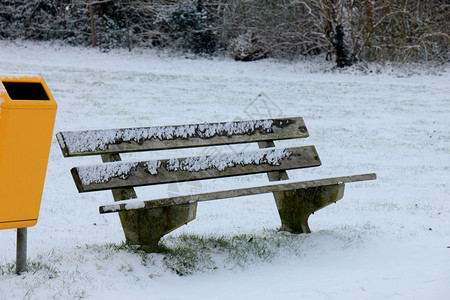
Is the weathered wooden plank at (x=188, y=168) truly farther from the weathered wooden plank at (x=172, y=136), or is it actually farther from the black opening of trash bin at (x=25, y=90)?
the black opening of trash bin at (x=25, y=90)

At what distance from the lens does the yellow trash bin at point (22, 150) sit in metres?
2.99

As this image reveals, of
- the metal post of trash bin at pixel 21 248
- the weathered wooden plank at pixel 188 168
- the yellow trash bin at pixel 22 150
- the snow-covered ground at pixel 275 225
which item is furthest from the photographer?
the weathered wooden plank at pixel 188 168

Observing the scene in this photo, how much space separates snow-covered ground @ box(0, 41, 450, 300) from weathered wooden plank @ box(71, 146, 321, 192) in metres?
0.48

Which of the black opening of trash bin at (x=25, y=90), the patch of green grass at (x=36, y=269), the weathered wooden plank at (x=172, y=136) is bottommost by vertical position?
the patch of green grass at (x=36, y=269)

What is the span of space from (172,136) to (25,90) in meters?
1.06

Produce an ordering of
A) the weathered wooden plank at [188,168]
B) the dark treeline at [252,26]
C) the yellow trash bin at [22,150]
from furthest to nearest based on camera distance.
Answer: the dark treeline at [252,26] < the weathered wooden plank at [188,168] < the yellow trash bin at [22,150]

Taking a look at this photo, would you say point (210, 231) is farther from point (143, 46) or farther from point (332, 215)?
point (143, 46)

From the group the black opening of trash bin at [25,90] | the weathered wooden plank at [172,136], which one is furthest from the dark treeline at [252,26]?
the black opening of trash bin at [25,90]

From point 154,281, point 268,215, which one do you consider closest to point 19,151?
point 154,281

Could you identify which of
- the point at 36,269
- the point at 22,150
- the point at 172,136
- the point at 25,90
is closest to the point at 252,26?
the point at 172,136

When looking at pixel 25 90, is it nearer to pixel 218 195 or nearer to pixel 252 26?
pixel 218 195

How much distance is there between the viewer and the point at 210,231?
5059mm

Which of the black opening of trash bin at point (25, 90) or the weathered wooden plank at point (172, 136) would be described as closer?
the black opening of trash bin at point (25, 90)

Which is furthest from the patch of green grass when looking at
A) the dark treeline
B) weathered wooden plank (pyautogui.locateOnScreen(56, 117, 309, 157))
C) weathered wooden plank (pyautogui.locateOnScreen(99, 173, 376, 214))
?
the dark treeline
